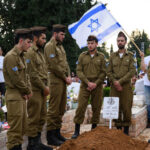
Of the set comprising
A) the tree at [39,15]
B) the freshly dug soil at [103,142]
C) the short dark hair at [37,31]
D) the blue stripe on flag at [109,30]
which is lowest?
the freshly dug soil at [103,142]

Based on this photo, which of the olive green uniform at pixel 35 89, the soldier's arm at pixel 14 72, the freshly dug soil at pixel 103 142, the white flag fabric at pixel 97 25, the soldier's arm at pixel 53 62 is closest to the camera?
the soldier's arm at pixel 14 72

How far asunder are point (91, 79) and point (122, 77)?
684 millimetres

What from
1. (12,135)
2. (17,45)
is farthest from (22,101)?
(17,45)

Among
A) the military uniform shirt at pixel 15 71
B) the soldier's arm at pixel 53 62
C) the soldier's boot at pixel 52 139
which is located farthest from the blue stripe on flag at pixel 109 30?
the military uniform shirt at pixel 15 71

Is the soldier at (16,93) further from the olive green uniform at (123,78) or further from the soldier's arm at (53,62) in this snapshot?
the olive green uniform at (123,78)

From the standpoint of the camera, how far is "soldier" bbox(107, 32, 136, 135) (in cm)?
634

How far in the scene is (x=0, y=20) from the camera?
25844mm

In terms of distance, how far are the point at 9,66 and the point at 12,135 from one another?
1.03 meters

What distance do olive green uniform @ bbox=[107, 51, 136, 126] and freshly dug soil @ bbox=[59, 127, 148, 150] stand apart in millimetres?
1035

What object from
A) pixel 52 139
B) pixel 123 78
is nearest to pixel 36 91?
pixel 52 139

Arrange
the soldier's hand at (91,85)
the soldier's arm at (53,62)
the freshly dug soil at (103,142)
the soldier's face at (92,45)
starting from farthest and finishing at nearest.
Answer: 1. the soldier's face at (92,45)
2. the soldier's hand at (91,85)
3. the soldier's arm at (53,62)
4. the freshly dug soil at (103,142)

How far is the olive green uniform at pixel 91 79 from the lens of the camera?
20.8 feet

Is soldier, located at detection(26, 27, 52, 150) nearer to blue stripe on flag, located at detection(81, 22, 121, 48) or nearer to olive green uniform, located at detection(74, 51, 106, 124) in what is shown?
olive green uniform, located at detection(74, 51, 106, 124)

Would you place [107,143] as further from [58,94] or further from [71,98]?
[71,98]
